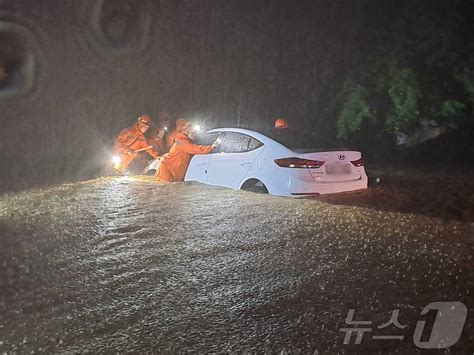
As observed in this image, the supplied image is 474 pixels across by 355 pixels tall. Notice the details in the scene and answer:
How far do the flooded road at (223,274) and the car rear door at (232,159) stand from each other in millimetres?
271

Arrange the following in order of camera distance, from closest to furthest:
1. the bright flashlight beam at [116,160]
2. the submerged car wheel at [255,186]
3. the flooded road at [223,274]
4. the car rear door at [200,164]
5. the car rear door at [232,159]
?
the flooded road at [223,274] < the submerged car wheel at [255,186] < the car rear door at [232,159] < the car rear door at [200,164] < the bright flashlight beam at [116,160]

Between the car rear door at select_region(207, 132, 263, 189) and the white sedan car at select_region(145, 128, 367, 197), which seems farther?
the car rear door at select_region(207, 132, 263, 189)

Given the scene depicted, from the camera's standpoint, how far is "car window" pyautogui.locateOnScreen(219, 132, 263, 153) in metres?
8.61

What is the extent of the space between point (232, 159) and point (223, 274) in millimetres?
3683

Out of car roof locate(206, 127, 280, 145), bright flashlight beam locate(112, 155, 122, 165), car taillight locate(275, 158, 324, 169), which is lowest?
bright flashlight beam locate(112, 155, 122, 165)

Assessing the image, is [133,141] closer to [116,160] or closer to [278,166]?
[116,160]

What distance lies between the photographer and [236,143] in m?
8.92

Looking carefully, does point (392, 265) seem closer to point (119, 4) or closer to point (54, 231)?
point (54, 231)

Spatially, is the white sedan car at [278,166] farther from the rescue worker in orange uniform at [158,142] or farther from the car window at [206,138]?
the rescue worker in orange uniform at [158,142]

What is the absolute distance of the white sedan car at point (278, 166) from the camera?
7926 millimetres

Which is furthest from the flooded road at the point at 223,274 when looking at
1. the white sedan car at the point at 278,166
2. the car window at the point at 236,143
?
the car window at the point at 236,143

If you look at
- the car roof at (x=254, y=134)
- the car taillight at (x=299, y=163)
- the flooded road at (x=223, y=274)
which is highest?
the car roof at (x=254, y=134)

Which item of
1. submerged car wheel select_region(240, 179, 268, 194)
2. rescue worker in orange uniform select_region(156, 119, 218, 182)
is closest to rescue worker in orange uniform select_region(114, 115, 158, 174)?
rescue worker in orange uniform select_region(156, 119, 218, 182)

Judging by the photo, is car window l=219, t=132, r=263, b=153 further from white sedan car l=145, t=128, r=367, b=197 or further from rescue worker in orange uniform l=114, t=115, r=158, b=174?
rescue worker in orange uniform l=114, t=115, r=158, b=174
